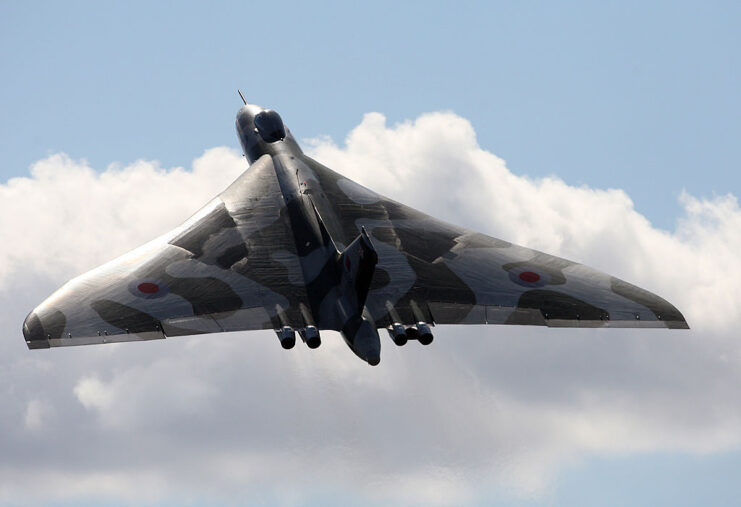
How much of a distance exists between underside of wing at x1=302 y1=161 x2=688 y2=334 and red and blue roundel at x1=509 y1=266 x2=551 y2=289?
0.14 ft

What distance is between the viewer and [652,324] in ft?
158

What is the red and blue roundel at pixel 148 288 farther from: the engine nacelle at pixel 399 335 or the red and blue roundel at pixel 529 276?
the red and blue roundel at pixel 529 276

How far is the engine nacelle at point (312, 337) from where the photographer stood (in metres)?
44.2

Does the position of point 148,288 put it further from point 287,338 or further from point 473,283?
point 473,283

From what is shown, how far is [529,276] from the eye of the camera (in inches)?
1988

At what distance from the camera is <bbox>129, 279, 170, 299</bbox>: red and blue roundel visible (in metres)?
47.0

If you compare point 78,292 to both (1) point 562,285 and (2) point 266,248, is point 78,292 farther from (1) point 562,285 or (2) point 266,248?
(1) point 562,285

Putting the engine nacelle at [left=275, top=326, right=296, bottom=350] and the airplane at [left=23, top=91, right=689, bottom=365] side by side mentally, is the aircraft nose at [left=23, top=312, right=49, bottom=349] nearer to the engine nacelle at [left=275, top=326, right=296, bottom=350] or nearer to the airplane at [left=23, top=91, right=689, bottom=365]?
the airplane at [left=23, top=91, right=689, bottom=365]

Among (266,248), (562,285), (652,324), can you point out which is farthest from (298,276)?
(652,324)

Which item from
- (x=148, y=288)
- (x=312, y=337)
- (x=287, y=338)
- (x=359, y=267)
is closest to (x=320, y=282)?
(x=312, y=337)

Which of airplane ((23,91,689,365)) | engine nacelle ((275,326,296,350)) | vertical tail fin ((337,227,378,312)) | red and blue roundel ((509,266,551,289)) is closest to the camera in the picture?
vertical tail fin ((337,227,378,312))

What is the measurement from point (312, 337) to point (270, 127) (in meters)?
17.8

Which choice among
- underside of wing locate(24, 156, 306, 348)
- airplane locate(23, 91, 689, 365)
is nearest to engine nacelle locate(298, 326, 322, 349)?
airplane locate(23, 91, 689, 365)

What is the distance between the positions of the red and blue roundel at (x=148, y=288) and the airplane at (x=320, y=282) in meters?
0.04
